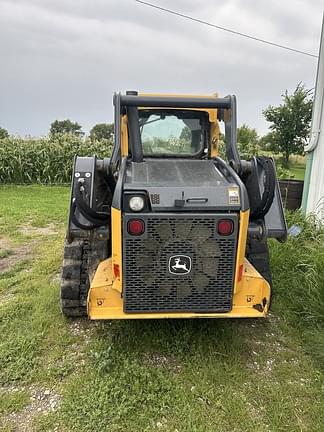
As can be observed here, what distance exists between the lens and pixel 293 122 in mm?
24781

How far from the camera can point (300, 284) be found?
390 cm

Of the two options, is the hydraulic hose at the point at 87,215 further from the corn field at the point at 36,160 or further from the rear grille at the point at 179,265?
the corn field at the point at 36,160

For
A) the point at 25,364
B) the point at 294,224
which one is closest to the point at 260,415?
the point at 25,364

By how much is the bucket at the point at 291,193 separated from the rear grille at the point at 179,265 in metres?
4.09

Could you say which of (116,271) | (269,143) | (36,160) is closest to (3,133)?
(36,160)

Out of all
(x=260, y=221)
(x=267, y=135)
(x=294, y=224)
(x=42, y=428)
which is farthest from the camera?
(x=267, y=135)

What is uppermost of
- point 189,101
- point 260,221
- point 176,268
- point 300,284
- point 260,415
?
point 189,101

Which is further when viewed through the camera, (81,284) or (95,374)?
(81,284)

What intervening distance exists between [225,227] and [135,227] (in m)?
0.59

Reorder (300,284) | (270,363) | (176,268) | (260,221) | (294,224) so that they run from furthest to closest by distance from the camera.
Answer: (294,224)
(300,284)
(260,221)
(270,363)
(176,268)

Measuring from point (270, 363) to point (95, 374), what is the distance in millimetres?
1270

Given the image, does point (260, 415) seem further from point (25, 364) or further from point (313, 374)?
point (25, 364)

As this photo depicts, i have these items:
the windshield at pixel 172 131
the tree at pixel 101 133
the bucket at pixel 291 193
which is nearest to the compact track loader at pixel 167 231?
the windshield at pixel 172 131

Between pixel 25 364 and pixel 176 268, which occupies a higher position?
pixel 176 268
